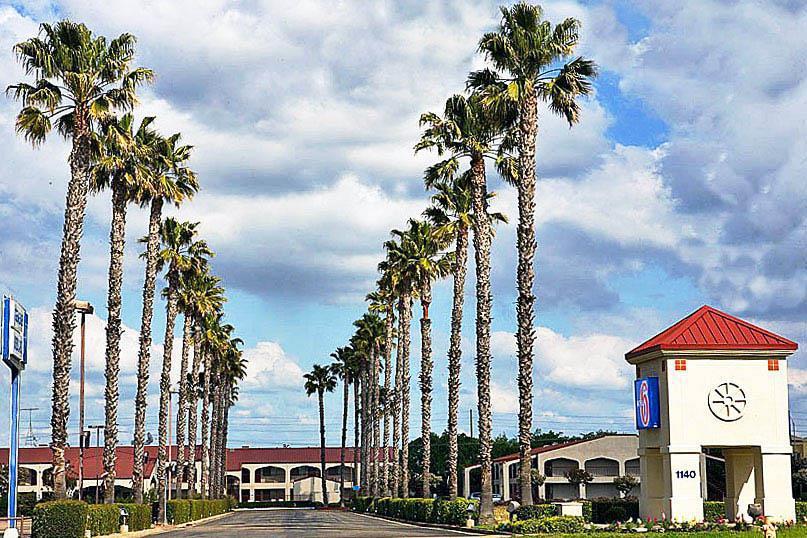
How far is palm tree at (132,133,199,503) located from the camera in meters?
49.3

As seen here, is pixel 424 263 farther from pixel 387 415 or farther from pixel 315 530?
pixel 387 415

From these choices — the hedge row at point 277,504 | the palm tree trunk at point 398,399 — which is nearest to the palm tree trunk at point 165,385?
the palm tree trunk at point 398,399

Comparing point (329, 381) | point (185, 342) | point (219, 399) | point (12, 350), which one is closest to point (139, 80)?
point (12, 350)

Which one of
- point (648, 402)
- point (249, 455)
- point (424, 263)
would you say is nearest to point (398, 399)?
point (424, 263)

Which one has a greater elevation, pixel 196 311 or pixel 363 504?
pixel 196 311

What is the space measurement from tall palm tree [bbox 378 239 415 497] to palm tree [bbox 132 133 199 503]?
14502 millimetres

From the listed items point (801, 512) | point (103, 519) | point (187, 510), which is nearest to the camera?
point (103, 519)

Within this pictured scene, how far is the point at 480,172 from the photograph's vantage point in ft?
149

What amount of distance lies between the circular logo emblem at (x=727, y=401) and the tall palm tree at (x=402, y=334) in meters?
29.6

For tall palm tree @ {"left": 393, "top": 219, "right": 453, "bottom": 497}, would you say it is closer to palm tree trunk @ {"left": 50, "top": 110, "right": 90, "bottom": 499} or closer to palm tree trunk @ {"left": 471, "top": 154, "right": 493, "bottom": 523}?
palm tree trunk @ {"left": 471, "top": 154, "right": 493, "bottom": 523}

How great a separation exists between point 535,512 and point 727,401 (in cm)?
723

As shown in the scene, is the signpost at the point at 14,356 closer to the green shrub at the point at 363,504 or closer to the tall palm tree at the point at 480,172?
the tall palm tree at the point at 480,172

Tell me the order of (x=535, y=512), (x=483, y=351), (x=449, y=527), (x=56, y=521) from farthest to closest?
(x=449, y=527)
(x=483, y=351)
(x=535, y=512)
(x=56, y=521)

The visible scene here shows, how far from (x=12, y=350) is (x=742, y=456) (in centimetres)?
2506
